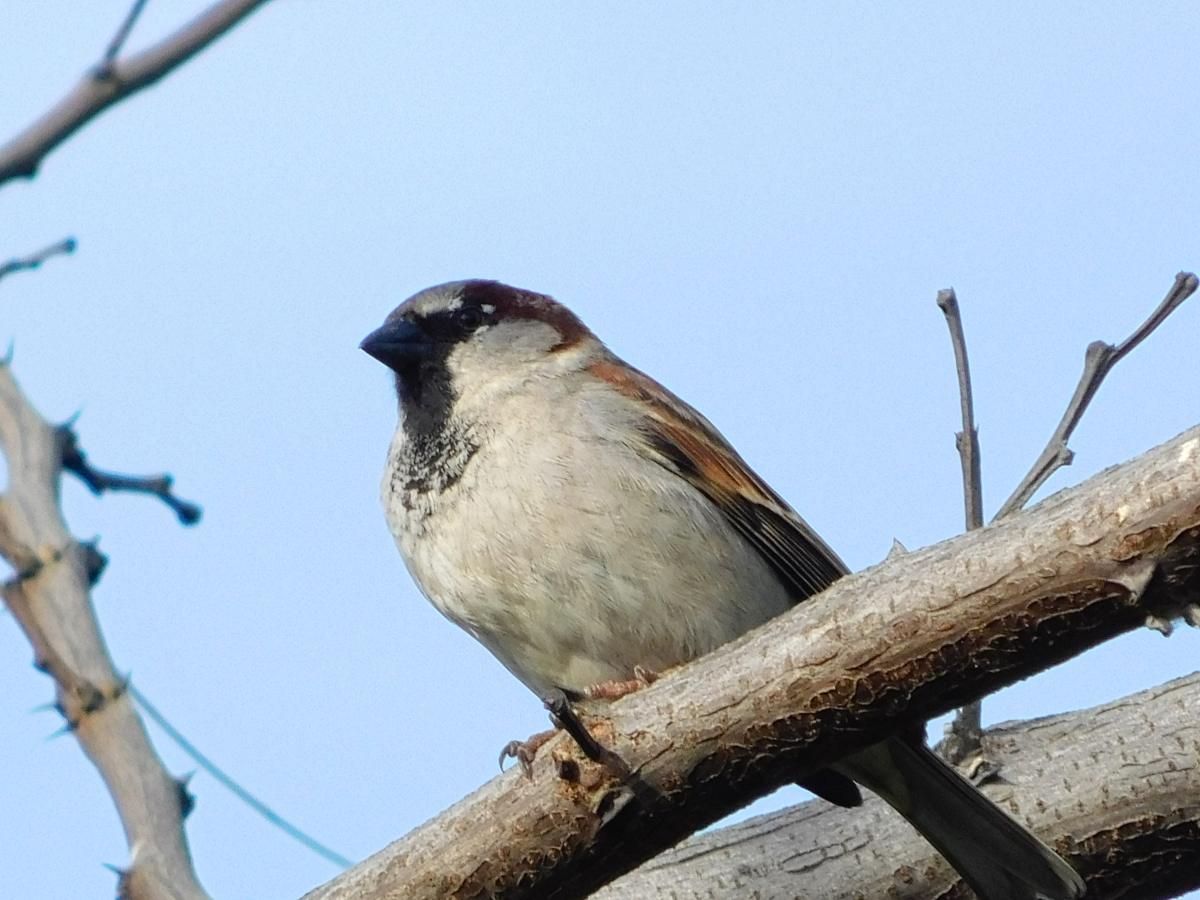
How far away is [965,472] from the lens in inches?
111

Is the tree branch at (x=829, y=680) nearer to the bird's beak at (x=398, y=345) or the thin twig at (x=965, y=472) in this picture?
the thin twig at (x=965, y=472)

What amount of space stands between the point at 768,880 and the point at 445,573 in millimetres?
865

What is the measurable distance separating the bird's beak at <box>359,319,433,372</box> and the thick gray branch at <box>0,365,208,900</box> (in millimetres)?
1700

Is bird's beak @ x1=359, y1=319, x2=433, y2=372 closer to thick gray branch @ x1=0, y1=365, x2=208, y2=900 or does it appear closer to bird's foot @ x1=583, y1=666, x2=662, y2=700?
bird's foot @ x1=583, y1=666, x2=662, y2=700

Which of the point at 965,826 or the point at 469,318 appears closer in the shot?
the point at 965,826

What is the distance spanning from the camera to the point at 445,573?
3098 millimetres

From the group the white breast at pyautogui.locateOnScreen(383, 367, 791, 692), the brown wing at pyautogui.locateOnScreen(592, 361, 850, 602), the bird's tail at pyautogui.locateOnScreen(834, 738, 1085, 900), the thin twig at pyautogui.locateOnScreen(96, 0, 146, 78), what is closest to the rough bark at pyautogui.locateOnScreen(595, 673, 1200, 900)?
the bird's tail at pyautogui.locateOnScreen(834, 738, 1085, 900)

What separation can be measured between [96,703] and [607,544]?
4.31ft

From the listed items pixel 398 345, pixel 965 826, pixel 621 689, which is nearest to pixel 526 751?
pixel 621 689

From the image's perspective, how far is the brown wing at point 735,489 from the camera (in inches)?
131

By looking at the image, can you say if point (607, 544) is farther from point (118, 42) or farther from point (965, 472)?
point (118, 42)

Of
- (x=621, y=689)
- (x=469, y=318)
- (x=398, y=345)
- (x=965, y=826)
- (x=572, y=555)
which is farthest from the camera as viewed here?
(x=469, y=318)

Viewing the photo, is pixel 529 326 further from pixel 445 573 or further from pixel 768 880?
pixel 768 880

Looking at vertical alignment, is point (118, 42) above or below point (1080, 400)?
above
